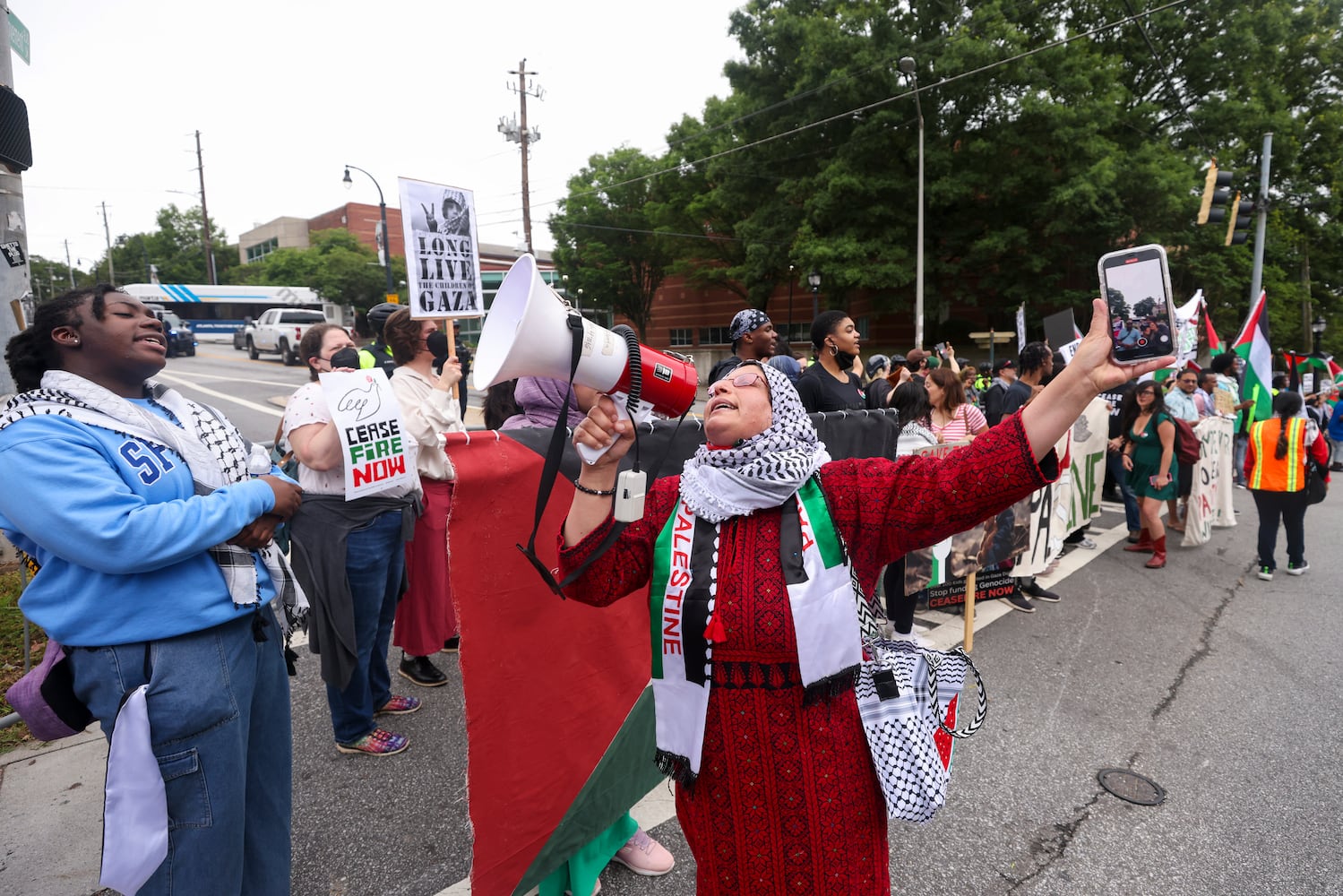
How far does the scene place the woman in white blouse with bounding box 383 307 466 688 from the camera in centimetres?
341

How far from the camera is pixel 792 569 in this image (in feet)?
4.94

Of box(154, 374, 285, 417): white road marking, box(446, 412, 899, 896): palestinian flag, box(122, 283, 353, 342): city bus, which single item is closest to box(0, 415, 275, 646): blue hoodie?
box(446, 412, 899, 896): palestinian flag

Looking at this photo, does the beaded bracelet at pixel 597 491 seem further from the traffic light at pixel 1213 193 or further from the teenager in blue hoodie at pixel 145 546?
the traffic light at pixel 1213 193

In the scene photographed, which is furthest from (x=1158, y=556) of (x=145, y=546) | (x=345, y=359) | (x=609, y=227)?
(x=609, y=227)

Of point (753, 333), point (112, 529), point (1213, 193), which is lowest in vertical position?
point (112, 529)

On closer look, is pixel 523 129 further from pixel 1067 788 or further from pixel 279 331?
pixel 1067 788

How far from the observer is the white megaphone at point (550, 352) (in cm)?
144

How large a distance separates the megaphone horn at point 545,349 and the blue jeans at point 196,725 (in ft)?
3.36

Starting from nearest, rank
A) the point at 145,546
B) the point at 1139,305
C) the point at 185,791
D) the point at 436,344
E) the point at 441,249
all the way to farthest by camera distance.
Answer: the point at 1139,305
the point at 145,546
the point at 185,791
the point at 436,344
the point at 441,249

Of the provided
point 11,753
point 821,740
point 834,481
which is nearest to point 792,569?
point 834,481

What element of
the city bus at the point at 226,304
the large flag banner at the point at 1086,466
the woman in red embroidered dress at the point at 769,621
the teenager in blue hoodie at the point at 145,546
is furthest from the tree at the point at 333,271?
the woman in red embroidered dress at the point at 769,621

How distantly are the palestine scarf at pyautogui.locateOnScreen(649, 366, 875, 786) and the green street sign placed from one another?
506cm

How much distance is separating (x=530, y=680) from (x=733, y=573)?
38.6 inches

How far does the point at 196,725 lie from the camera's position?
5.74ft
